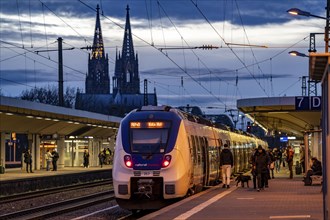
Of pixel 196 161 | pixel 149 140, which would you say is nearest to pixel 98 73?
pixel 196 161

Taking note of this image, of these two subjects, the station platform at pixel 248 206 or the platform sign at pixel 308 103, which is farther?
the platform sign at pixel 308 103

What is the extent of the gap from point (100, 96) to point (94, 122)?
97.8 metres

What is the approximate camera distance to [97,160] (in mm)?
69000

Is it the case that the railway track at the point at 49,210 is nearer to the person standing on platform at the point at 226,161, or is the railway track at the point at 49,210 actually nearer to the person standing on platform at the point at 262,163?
the person standing on platform at the point at 226,161

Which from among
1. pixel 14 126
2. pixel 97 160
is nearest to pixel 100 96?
pixel 97 160

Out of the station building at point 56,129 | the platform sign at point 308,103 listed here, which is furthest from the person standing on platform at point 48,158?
the platform sign at point 308,103

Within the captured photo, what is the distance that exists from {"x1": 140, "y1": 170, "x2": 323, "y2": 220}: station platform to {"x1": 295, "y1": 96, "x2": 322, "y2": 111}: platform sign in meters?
5.36

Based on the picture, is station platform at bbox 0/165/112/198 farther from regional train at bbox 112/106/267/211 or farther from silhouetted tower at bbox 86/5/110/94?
silhouetted tower at bbox 86/5/110/94

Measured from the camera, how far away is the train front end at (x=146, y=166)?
20328mm

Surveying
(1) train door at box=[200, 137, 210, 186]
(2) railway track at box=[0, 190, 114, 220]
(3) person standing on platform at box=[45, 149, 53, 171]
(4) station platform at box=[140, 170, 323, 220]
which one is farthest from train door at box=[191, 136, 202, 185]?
(3) person standing on platform at box=[45, 149, 53, 171]

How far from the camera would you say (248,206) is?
19172mm

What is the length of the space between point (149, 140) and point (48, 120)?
2811cm

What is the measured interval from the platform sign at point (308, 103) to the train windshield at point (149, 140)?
10.5 m

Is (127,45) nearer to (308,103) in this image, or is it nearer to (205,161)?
(308,103)
